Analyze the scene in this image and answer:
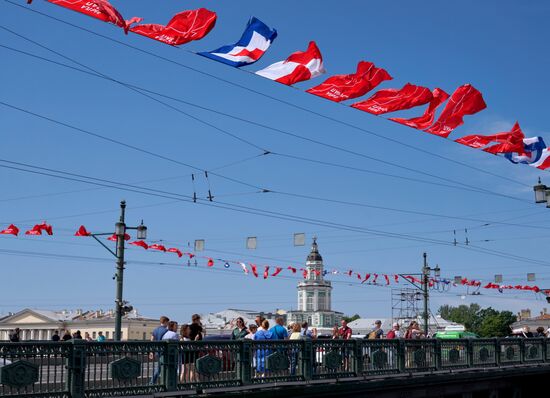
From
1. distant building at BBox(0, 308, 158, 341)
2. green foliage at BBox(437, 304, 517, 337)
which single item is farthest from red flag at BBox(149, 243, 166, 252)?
green foliage at BBox(437, 304, 517, 337)

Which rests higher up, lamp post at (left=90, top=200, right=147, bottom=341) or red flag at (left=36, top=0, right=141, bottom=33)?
red flag at (left=36, top=0, right=141, bottom=33)

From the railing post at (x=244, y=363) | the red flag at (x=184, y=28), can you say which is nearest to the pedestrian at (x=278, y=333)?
the railing post at (x=244, y=363)

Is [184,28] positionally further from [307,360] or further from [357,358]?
[357,358]

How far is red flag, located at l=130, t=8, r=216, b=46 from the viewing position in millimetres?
15539

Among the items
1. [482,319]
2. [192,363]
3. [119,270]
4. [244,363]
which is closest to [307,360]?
[244,363]

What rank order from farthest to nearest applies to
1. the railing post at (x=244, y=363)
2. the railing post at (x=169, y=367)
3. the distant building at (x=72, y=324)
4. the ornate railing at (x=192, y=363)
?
the distant building at (x=72, y=324), the railing post at (x=244, y=363), the railing post at (x=169, y=367), the ornate railing at (x=192, y=363)

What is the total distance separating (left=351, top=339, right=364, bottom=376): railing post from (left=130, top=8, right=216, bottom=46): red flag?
7.86 m

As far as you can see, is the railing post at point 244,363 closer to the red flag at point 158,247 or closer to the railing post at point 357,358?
the railing post at point 357,358

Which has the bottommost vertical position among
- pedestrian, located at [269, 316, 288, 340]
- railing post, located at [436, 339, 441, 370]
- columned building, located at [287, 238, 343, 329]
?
railing post, located at [436, 339, 441, 370]

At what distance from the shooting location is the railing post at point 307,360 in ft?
57.7

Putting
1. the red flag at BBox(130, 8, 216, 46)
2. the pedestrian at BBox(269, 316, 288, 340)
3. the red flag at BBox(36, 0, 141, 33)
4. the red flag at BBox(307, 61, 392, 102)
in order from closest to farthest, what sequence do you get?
1. the red flag at BBox(36, 0, 141, 33)
2. the red flag at BBox(130, 8, 216, 46)
3. the pedestrian at BBox(269, 316, 288, 340)
4. the red flag at BBox(307, 61, 392, 102)

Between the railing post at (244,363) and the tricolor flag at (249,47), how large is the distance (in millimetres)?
5509

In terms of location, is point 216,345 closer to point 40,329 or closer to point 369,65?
point 369,65

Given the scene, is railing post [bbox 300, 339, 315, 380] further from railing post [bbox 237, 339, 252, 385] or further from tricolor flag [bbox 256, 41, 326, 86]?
tricolor flag [bbox 256, 41, 326, 86]
